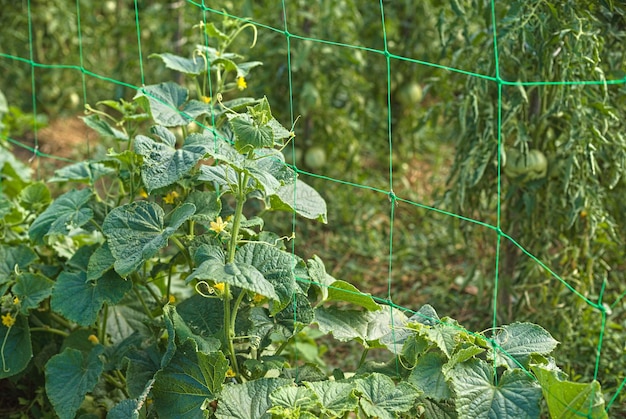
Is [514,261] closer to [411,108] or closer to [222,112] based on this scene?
[222,112]

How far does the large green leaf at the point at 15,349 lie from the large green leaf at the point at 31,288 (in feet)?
0.28

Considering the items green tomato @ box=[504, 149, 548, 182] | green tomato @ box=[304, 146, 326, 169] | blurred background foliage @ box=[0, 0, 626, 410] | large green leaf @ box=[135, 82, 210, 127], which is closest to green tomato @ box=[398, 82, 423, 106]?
blurred background foliage @ box=[0, 0, 626, 410]

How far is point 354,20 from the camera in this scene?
3.74 metres

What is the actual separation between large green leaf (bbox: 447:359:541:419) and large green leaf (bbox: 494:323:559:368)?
0.15 feet

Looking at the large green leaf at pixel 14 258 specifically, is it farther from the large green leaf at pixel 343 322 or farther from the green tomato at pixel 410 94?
the green tomato at pixel 410 94

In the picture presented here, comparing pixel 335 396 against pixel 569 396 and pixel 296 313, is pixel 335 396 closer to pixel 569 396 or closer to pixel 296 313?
pixel 296 313

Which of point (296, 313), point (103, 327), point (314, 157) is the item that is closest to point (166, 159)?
point (296, 313)

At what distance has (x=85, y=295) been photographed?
2.12 metres

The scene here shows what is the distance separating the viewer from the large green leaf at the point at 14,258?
2.29 metres

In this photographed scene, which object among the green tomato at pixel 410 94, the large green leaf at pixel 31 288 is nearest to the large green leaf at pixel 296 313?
the large green leaf at pixel 31 288

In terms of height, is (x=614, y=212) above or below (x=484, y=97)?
below

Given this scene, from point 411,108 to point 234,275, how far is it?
2.69m

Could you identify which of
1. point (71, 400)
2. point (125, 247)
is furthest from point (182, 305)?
point (71, 400)

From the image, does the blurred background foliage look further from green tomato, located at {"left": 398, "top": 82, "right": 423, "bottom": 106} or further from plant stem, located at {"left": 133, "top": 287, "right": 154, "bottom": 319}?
plant stem, located at {"left": 133, "top": 287, "right": 154, "bottom": 319}
